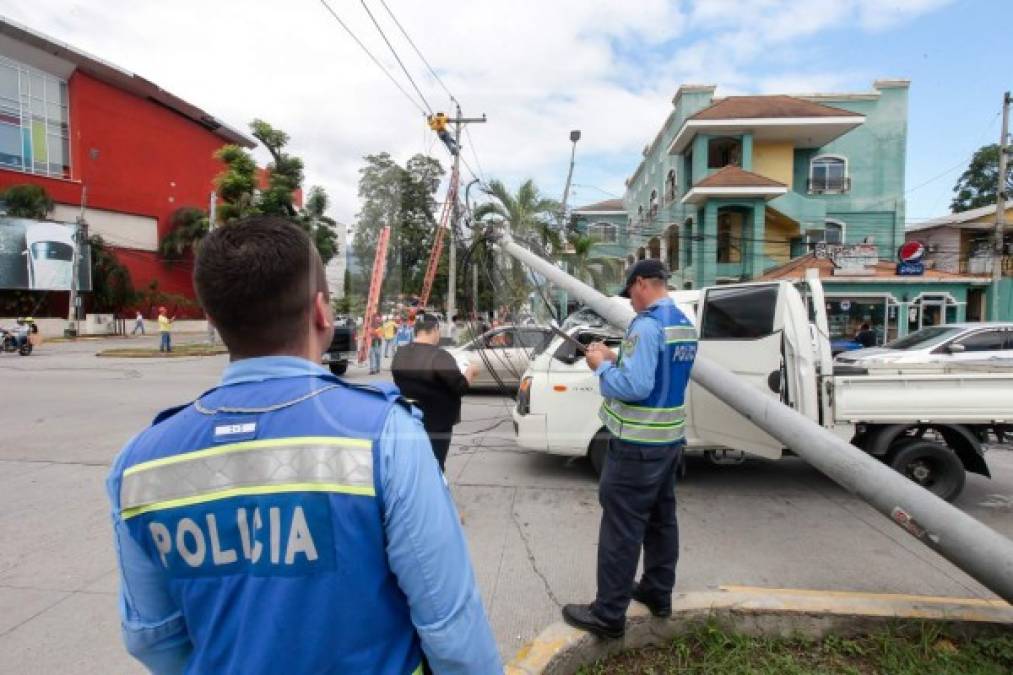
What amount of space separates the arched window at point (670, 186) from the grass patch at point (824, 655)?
24001 millimetres

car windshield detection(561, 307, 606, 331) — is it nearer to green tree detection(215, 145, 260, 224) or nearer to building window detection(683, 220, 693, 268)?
green tree detection(215, 145, 260, 224)

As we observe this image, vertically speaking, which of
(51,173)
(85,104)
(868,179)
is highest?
(85,104)

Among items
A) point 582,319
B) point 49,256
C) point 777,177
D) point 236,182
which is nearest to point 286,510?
point 582,319

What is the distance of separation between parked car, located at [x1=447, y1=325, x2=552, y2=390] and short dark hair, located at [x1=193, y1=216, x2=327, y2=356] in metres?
3.44

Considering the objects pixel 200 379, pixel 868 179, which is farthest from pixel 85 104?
pixel 868 179

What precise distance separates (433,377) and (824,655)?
9.73 feet

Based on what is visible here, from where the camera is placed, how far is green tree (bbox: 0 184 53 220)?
1156 inches

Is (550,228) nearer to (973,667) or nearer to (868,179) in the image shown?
(973,667)

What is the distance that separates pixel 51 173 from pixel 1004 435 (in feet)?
139

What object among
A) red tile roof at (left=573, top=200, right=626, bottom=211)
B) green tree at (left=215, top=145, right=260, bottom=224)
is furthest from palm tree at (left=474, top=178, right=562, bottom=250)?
red tile roof at (left=573, top=200, right=626, bottom=211)

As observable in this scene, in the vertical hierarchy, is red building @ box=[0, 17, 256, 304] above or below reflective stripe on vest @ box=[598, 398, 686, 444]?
above

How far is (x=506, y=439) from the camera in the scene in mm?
8102

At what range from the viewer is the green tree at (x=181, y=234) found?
3662 centimetres

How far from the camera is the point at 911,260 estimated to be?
1959 centimetres
